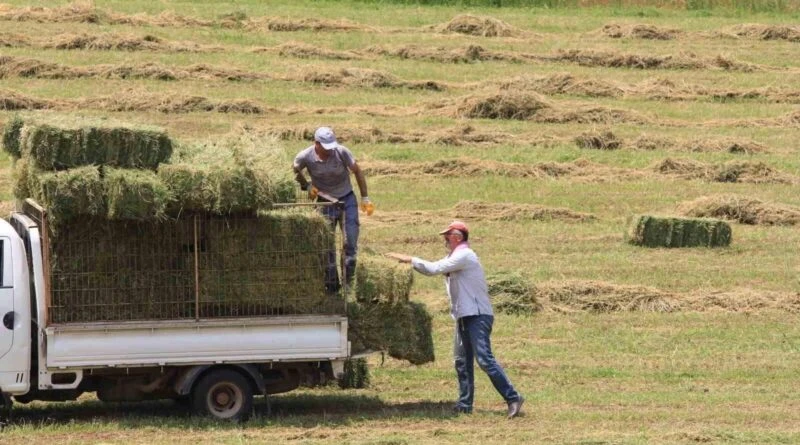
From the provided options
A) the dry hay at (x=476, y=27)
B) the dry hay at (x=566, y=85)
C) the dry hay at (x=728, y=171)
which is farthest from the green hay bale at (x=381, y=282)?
the dry hay at (x=476, y=27)

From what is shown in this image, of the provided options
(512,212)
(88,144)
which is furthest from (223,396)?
(512,212)

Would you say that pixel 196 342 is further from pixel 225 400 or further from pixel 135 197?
pixel 135 197

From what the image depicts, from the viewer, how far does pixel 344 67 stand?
36.4 metres

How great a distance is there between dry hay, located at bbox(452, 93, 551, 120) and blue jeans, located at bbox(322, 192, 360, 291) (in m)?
16.7

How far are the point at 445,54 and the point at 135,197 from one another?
2420cm

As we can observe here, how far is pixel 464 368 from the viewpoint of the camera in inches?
644

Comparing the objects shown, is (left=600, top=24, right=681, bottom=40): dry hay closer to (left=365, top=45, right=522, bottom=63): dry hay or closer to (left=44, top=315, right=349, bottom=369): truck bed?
(left=365, top=45, right=522, bottom=63): dry hay

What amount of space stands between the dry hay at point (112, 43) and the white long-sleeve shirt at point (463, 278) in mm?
21755

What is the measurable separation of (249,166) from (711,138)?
61.3 feet

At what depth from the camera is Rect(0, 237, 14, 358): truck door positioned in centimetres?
1520

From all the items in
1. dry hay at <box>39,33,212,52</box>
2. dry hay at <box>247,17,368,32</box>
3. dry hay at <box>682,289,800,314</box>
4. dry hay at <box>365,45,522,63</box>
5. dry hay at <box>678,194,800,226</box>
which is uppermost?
dry hay at <box>247,17,368,32</box>

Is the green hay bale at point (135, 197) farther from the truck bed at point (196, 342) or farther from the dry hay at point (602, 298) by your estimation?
the dry hay at point (602, 298)

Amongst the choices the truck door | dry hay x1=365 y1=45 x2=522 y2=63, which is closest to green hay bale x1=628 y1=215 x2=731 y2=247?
the truck door

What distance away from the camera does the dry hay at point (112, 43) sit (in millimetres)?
36531
